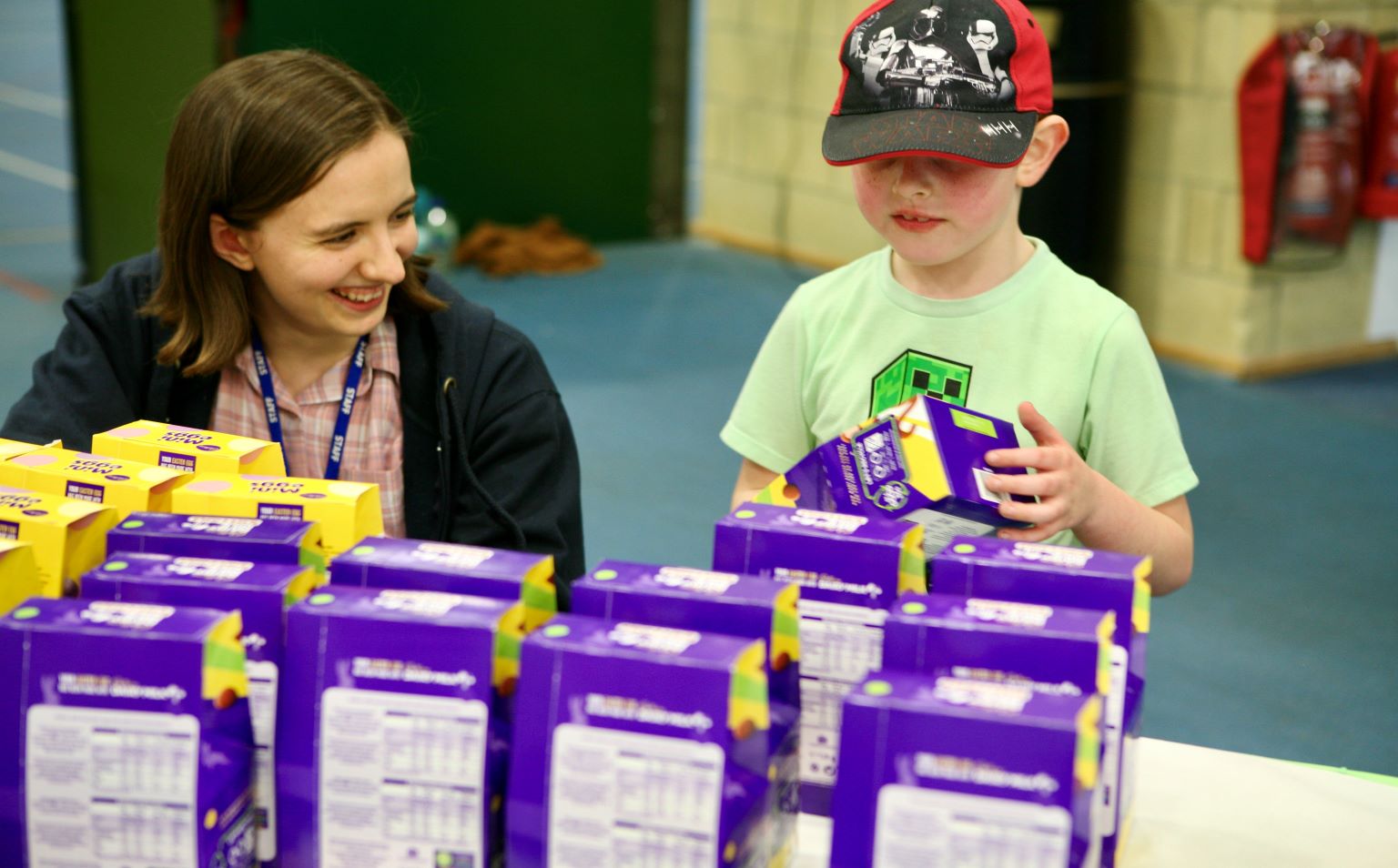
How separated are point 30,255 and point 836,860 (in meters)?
6.54

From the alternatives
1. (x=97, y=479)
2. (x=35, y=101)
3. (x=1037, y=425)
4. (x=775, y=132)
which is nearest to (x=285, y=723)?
(x=97, y=479)

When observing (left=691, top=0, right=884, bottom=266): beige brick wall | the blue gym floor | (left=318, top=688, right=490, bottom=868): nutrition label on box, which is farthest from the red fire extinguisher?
(left=318, top=688, right=490, bottom=868): nutrition label on box

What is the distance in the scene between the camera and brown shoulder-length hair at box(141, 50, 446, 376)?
1682mm

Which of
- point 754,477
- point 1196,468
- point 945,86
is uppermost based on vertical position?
point 945,86

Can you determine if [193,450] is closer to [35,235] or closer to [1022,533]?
[1022,533]

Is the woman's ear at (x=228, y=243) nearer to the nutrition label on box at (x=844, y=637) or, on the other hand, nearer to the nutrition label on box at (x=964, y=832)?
the nutrition label on box at (x=844, y=637)

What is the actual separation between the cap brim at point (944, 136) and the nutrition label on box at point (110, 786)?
34.4 inches

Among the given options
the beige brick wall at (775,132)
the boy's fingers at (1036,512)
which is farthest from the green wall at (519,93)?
the boy's fingers at (1036,512)

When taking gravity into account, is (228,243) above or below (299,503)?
above

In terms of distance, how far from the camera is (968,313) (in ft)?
5.74

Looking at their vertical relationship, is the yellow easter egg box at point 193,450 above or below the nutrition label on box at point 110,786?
above

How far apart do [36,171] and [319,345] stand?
742 centimetres

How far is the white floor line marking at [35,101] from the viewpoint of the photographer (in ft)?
33.3

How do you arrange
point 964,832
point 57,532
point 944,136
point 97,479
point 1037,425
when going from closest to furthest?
point 964,832, point 57,532, point 97,479, point 1037,425, point 944,136
